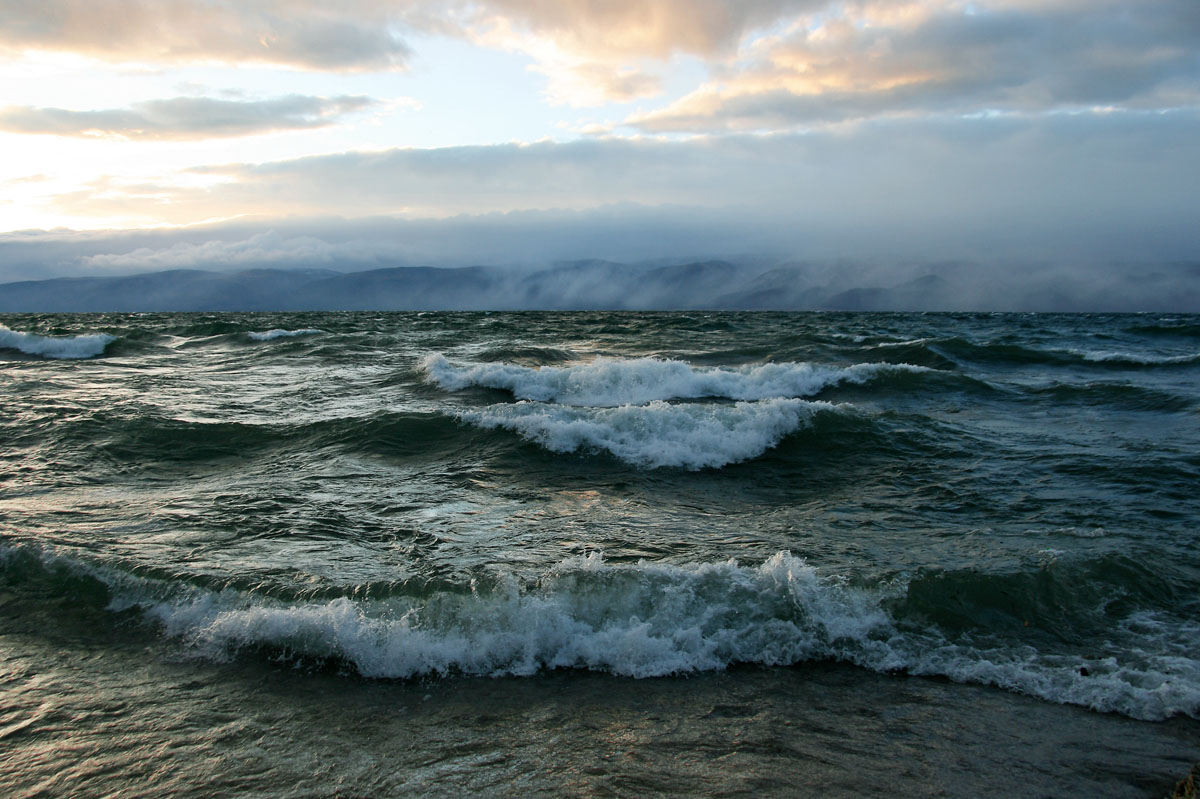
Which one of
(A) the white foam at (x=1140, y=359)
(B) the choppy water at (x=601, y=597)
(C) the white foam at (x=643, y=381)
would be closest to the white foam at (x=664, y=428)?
(B) the choppy water at (x=601, y=597)

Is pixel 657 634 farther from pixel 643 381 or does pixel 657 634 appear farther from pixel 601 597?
pixel 643 381

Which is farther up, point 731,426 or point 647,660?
point 731,426

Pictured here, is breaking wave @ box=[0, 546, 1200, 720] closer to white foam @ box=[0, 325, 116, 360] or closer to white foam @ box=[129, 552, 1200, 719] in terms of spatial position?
white foam @ box=[129, 552, 1200, 719]

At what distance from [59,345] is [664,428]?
1039 inches

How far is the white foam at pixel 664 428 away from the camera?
34.1 feet

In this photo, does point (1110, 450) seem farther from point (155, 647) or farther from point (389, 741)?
point (155, 647)

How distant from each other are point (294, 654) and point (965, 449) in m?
9.99

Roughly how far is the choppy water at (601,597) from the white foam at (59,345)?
16.3m

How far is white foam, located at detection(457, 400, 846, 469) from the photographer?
10.4m

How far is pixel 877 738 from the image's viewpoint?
3.88 metres

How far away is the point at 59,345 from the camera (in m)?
25.8

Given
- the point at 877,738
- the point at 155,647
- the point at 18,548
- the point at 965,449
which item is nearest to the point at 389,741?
the point at 155,647

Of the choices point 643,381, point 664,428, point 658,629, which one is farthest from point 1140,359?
point 658,629

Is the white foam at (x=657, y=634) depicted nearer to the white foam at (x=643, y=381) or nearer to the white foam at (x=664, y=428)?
the white foam at (x=664, y=428)
